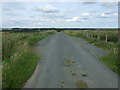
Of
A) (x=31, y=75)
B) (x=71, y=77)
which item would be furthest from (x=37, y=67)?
(x=71, y=77)

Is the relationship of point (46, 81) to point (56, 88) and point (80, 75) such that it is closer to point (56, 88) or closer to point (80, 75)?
point (56, 88)

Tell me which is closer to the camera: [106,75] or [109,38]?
[106,75]

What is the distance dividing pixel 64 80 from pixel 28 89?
169 centimetres

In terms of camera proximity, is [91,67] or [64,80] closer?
[64,80]

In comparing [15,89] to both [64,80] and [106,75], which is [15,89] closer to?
[64,80]

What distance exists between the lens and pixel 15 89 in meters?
6.15

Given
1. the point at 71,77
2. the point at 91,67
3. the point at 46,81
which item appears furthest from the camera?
the point at 91,67

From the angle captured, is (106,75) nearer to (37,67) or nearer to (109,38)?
(37,67)

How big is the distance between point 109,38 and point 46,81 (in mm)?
23014

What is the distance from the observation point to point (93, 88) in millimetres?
6316

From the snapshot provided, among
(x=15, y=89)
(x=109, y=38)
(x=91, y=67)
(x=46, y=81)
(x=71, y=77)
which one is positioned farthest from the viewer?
(x=109, y=38)

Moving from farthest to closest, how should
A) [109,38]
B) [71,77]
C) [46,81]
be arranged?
[109,38] → [71,77] → [46,81]

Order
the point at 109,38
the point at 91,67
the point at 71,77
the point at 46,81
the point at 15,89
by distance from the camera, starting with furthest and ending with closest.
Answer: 1. the point at 109,38
2. the point at 91,67
3. the point at 71,77
4. the point at 46,81
5. the point at 15,89

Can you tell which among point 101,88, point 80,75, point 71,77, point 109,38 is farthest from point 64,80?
point 109,38
